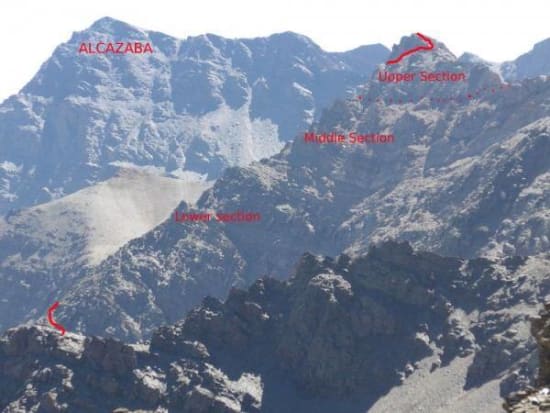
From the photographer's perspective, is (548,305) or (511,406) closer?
(511,406)

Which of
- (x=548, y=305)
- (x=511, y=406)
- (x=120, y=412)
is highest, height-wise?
(x=120, y=412)

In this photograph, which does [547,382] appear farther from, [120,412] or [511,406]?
[120,412]

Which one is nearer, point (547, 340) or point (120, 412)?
point (547, 340)

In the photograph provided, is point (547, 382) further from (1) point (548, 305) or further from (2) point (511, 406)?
(2) point (511, 406)

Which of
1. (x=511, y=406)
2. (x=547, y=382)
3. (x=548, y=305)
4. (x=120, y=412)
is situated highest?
(x=120, y=412)

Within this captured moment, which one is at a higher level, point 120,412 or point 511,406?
point 120,412

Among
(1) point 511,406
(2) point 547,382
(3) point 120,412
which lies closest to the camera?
(1) point 511,406

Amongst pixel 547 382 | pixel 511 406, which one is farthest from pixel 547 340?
pixel 511 406

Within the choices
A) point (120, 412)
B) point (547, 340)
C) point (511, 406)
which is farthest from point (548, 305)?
point (120, 412)

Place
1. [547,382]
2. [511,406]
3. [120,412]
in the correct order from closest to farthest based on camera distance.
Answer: [511,406]
[547,382]
[120,412]

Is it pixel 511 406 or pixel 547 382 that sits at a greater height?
pixel 547 382
